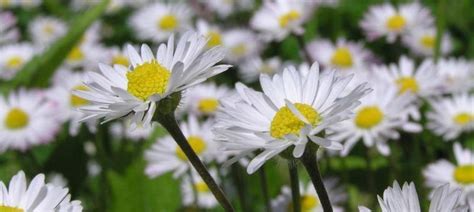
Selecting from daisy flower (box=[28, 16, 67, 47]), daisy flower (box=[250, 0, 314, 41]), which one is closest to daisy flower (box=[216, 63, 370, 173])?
daisy flower (box=[250, 0, 314, 41])

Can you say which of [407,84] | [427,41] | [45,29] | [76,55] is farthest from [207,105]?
[45,29]

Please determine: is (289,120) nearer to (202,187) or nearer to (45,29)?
(202,187)

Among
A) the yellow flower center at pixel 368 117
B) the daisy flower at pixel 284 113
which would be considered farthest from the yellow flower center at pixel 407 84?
the daisy flower at pixel 284 113

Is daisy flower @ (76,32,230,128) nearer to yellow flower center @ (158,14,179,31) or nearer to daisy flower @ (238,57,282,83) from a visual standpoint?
daisy flower @ (238,57,282,83)

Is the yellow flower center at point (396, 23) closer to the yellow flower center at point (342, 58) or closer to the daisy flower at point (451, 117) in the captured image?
the yellow flower center at point (342, 58)

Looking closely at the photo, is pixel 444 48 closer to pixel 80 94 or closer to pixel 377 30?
pixel 377 30
